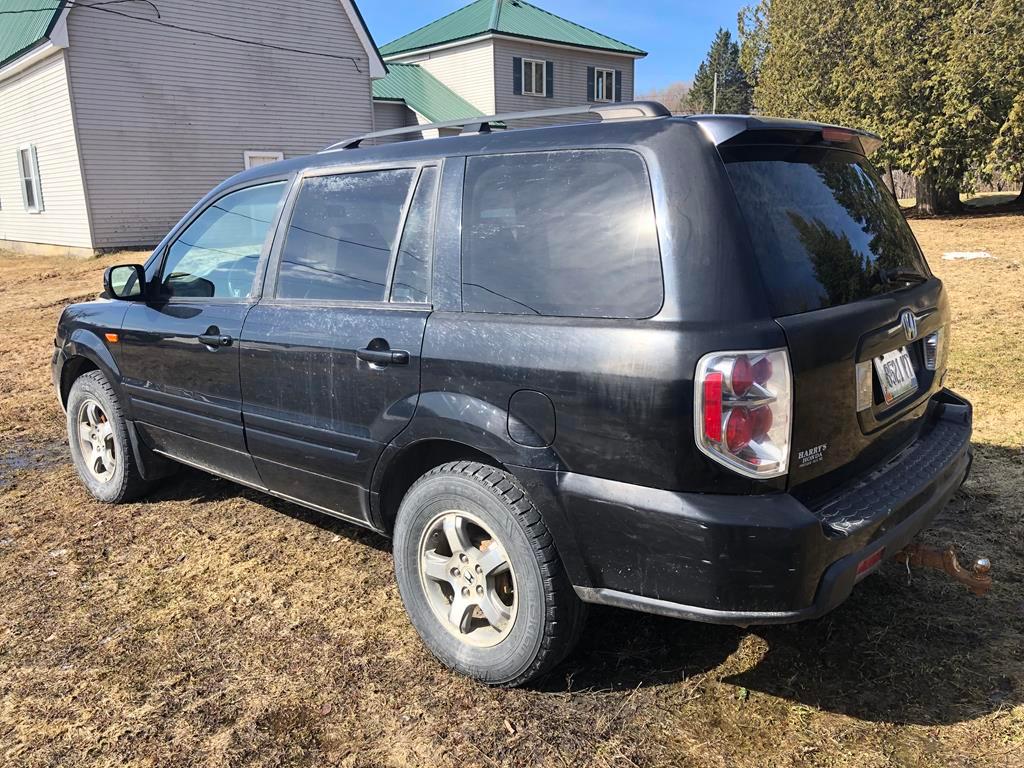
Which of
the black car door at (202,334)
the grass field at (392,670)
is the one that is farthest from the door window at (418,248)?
the grass field at (392,670)

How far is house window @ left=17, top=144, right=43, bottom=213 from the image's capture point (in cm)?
1970

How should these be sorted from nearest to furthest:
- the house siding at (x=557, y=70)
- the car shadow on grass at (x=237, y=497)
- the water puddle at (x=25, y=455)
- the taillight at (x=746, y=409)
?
1. the taillight at (x=746, y=409)
2. the car shadow on grass at (x=237, y=497)
3. the water puddle at (x=25, y=455)
4. the house siding at (x=557, y=70)

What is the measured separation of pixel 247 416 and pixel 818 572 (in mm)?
2530

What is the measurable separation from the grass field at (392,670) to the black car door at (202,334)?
576 mm

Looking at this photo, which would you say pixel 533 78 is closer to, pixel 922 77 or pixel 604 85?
pixel 604 85

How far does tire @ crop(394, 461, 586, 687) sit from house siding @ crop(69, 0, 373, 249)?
1824 cm

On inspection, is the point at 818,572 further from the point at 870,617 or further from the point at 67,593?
the point at 67,593

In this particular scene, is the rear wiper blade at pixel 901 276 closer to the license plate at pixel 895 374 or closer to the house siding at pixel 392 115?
the license plate at pixel 895 374

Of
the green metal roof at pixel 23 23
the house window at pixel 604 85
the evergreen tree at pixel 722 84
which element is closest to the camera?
the green metal roof at pixel 23 23

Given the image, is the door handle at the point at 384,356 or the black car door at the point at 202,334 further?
the black car door at the point at 202,334

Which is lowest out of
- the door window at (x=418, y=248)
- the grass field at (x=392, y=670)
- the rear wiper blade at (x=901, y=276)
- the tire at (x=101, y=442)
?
the grass field at (x=392, y=670)

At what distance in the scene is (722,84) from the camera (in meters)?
76.9

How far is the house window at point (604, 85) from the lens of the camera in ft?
111

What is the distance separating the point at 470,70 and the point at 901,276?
3071cm
